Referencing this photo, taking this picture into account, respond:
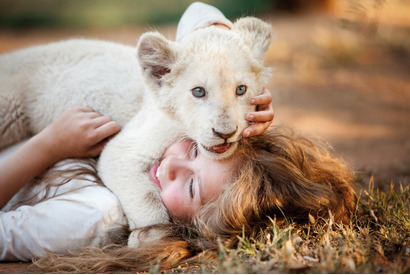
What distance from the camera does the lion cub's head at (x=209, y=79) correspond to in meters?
2.72

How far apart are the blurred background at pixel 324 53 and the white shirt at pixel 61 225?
1.49 m

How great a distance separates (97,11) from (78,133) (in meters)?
9.06

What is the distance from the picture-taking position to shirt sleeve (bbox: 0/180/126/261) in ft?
9.45

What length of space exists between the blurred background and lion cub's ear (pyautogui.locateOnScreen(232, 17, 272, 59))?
0.42 meters

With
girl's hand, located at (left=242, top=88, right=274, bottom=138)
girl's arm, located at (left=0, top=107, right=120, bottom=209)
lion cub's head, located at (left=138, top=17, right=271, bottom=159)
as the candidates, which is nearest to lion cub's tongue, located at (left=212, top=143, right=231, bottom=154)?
lion cub's head, located at (left=138, top=17, right=271, bottom=159)

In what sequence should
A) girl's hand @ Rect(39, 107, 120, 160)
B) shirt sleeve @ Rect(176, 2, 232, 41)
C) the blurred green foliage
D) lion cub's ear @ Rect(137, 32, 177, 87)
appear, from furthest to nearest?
1. the blurred green foliage
2. shirt sleeve @ Rect(176, 2, 232, 41)
3. girl's hand @ Rect(39, 107, 120, 160)
4. lion cub's ear @ Rect(137, 32, 177, 87)

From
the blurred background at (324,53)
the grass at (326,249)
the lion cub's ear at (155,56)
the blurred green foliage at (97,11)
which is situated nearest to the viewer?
the grass at (326,249)

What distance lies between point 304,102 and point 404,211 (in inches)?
177

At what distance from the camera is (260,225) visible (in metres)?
3.02

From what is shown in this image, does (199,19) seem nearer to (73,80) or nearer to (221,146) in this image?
(73,80)

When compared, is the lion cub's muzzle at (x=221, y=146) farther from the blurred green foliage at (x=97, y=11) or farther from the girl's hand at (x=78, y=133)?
the blurred green foliage at (x=97, y=11)

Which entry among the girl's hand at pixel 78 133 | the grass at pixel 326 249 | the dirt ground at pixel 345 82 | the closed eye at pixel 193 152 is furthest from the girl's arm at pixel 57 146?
the dirt ground at pixel 345 82

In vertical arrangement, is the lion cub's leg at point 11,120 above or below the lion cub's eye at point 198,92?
below

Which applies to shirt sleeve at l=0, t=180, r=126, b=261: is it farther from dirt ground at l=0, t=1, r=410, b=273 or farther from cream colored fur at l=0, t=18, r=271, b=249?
dirt ground at l=0, t=1, r=410, b=273
